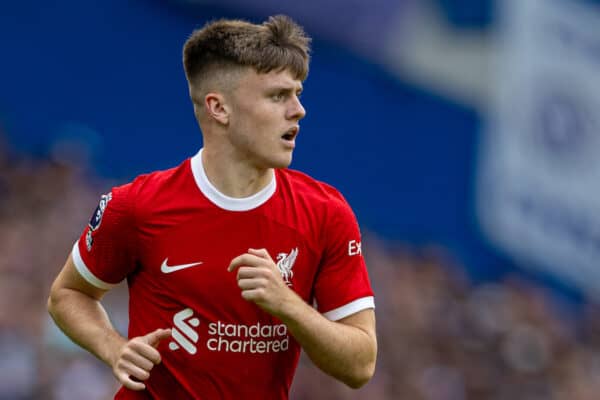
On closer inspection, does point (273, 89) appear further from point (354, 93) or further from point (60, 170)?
point (354, 93)

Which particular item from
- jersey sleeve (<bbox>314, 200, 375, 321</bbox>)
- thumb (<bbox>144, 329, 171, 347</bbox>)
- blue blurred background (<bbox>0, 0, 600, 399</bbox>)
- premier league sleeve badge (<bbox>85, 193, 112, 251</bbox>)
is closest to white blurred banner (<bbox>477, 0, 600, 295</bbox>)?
blue blurred background (<bbox>0, 0, 600, 399</bbox>)

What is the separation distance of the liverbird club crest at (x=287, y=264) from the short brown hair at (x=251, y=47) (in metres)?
0.69

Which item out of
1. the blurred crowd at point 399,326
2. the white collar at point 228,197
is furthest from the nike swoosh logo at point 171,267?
the blurred crowd at point 399,326

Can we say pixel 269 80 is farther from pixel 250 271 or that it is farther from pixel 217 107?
pixel 250 271

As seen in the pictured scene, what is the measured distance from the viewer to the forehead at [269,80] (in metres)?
4.18

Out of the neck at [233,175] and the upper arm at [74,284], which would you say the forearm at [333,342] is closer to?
the neck at [233,175]

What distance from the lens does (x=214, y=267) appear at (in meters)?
4.19

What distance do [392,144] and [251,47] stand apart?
31.6 ft

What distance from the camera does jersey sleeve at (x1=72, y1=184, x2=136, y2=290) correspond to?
4.23m

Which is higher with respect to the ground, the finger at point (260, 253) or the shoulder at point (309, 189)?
the finger at point (260, 253)

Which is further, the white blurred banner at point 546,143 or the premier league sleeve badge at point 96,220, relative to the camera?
the white blurred banner at point 546,143

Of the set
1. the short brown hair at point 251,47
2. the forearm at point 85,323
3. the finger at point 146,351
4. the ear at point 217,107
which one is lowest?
the forearm at point 85,323

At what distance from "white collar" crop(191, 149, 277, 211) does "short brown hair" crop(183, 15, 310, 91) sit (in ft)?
1.27

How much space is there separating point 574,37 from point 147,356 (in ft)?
41.6
